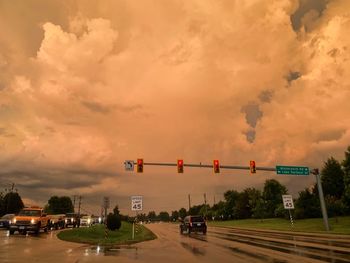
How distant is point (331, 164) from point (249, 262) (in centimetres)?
7434

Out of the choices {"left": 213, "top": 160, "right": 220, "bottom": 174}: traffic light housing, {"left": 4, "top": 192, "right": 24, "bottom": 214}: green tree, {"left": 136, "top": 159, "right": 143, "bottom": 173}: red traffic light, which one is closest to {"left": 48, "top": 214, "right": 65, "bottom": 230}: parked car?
{"left": 136, "top": 159, "right": 143, "bottom": 173}: red traffic light

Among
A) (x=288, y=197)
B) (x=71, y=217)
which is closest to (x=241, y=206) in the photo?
(x=71, y=217)

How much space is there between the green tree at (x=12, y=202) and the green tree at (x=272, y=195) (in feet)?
230

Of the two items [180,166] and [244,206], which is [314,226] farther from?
[244,206]

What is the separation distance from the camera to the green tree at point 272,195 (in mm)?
71750

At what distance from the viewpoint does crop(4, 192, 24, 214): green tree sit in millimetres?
105100

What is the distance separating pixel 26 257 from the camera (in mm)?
14148

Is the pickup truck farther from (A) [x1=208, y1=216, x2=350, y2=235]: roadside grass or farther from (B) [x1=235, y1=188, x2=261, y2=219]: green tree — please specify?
(B) [x1=235, y1=188, x2=261, y2=219]: green tree

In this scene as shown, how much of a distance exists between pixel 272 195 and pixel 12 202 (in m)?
81.4

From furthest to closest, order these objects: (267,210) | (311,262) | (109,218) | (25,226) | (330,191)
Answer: (330,191) < (267,210) < (109,218) < (25,226) < (311,262)

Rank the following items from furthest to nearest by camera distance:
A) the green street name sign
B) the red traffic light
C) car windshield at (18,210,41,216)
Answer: the green street name sign
car windshield at (18,210,41,216)
the red traffic light

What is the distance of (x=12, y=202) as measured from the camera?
114 m

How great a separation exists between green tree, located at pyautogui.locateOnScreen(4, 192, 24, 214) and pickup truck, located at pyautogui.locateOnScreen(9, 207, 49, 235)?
252ft

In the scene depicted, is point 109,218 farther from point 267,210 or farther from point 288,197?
point 267,210
